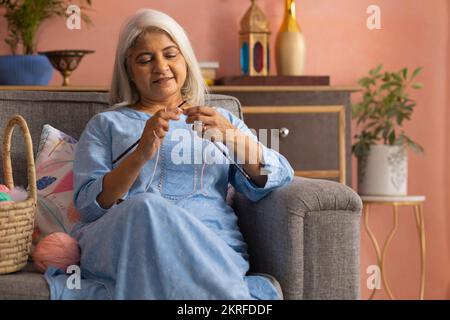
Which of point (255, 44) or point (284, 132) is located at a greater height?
point (255, 44)

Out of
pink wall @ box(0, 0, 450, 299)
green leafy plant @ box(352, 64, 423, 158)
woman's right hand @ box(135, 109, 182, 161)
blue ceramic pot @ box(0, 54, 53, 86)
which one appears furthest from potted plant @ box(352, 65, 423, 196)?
woman's right hand @ box(135, 109, 182, 161)

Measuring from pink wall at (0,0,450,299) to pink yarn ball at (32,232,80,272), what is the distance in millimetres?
1549

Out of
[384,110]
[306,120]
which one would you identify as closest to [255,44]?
[306,120]

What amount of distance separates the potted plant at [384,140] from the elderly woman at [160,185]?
3.76ft

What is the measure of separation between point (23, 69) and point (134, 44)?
88cm

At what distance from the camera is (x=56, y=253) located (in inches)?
73.6

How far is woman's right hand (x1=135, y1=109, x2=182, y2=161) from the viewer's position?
1.87m

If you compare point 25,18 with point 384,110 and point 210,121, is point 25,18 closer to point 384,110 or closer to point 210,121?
point 210,121

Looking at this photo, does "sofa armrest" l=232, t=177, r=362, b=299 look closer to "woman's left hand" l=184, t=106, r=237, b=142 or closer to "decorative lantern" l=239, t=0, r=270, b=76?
"woman's left hand" l=184, t=106, r=237, b=142

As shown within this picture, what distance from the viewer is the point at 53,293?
5.61 feet

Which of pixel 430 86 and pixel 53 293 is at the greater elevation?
pixel 430 86
